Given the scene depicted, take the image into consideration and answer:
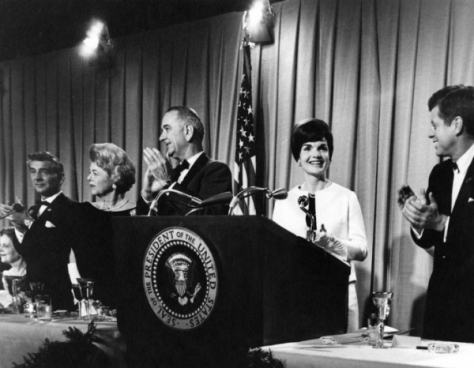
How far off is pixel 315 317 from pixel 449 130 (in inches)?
56.0

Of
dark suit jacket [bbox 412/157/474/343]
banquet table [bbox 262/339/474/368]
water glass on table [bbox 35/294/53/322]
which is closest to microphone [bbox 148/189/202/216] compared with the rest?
banquet table [bbox 262/339/474/368]

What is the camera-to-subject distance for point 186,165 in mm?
3432

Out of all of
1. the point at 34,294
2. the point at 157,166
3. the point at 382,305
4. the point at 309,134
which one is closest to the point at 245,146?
the point at 157,166

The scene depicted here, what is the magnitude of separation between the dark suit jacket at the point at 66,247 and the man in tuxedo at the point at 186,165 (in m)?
0.66

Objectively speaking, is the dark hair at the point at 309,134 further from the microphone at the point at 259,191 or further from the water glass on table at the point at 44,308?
the water glass on table at the point at 44,308

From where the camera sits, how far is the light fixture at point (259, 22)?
4.05 meters

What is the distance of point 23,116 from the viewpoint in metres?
5.48

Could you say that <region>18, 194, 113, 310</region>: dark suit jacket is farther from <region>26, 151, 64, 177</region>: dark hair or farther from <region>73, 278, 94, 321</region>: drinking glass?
<region>73, 278, 94, 321</region>: drinking glass

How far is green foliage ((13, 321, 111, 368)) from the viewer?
236cm

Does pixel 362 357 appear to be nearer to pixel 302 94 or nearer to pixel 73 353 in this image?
pixel 73 353

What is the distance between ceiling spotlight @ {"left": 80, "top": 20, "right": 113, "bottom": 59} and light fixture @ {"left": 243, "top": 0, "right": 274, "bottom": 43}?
4.30 feet

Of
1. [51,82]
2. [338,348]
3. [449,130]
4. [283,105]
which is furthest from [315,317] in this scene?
[51,82]

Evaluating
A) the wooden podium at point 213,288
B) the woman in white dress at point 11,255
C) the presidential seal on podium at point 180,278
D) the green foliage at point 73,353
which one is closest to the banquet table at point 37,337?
the green foliage at point 73,353

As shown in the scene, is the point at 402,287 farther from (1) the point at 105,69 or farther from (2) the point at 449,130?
(1) the point at 105,69
